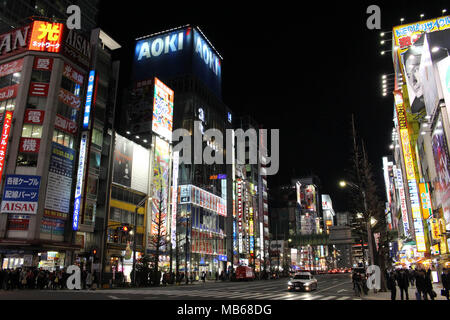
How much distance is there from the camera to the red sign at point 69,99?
124ft

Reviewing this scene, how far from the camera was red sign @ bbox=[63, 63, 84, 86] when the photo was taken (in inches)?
1521

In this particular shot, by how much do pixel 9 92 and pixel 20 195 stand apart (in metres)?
11.3

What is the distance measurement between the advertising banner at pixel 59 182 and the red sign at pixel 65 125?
6.28 ft

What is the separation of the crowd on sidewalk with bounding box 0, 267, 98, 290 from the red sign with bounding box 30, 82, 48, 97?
17569mm

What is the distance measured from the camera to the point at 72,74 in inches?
1550

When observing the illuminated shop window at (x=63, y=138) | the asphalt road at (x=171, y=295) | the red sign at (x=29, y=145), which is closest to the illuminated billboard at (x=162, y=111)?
the illuminated shop window at (x=63, y=138)

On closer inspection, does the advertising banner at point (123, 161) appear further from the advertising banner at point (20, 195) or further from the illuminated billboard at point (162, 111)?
the advertising banner at point (20, 195)

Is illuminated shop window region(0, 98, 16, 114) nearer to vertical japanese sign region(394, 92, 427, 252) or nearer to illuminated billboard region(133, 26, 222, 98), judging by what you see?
vertical japanese sign region(394, 92, 427, 252)

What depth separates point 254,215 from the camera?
3748 inches

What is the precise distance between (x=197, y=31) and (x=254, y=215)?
162ft

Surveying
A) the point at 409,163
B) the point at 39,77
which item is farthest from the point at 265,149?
the point at 39,77

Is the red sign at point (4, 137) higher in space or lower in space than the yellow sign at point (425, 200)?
higher

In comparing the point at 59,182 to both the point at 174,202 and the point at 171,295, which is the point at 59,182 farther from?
the point at 174,202

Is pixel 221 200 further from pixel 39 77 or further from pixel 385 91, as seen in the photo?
pixel 39 77
